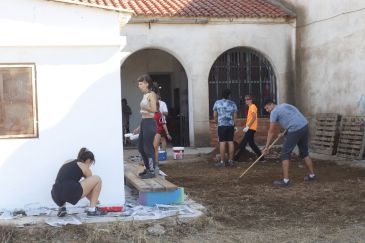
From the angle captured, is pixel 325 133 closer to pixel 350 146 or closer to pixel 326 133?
pixel 326 133

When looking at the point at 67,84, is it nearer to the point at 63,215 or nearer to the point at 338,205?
the point at 63,215

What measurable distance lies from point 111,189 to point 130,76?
12.0 m

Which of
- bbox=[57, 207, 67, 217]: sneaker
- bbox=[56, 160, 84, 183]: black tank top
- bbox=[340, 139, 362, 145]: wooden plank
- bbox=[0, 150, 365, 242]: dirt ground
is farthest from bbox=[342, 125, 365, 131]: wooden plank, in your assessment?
bbox=[57, 207, 67, 217]: sneaker

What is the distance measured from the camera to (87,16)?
718 centimetres

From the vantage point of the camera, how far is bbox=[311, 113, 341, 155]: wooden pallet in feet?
46.2

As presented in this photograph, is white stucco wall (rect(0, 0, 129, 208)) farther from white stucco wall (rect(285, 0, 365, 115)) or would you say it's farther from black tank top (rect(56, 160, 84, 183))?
white stucco wall (rect(285, 0, 365, 115))

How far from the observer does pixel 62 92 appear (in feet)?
23.3

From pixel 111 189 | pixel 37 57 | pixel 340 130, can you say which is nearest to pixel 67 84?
pixel 37 57

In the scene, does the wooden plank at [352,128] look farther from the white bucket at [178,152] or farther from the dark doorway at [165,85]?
the dark doorway at [165,85]

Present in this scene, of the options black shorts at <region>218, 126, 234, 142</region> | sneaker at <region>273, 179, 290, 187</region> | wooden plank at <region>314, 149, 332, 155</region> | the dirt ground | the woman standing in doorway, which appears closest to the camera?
the dirt ground

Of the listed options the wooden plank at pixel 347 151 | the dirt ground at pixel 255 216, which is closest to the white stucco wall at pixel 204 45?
the wooden plank at pixel 347 151

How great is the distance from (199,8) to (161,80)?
4.13 metres

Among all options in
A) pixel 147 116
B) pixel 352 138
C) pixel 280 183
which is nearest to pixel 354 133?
pixel 352 138

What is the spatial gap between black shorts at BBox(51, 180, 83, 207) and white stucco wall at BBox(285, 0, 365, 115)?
9047 mm
